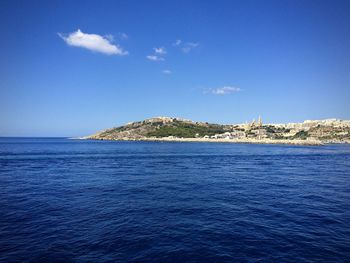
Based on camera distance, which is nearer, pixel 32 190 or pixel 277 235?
pixel 277 235

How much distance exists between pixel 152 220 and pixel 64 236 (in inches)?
245

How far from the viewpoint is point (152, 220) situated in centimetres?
1909

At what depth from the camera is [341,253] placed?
1380 centimetres

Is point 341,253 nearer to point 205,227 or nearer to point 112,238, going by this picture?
point 205,227

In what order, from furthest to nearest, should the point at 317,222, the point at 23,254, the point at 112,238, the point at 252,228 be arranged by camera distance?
the point at 317,222 < the point at 252,228 < the point at 112,238 < the point at 23,254

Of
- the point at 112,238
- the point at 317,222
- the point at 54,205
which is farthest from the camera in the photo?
the point at 54,205

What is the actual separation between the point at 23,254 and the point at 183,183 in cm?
2422

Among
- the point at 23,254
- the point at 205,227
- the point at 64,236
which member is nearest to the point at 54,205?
the point at 64,236

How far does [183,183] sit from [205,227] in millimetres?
18240

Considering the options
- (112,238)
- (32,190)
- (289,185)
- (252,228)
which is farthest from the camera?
(289,185)

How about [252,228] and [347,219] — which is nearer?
[252,228]

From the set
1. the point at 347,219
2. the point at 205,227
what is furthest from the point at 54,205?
the point at 347,219

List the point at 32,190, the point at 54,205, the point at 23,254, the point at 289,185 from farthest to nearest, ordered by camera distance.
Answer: the point at 289,185
the point at 32,190
the point at 54,205
the point at 23,254

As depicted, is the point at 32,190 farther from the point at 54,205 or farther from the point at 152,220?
the point at 152,220
